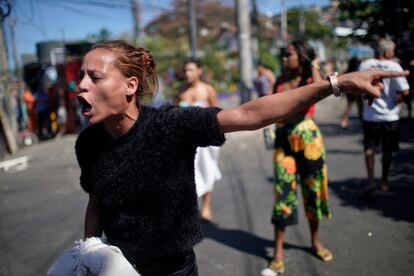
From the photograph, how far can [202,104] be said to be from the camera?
16.3 feet

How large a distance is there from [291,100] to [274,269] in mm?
2348

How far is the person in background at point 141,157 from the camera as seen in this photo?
1554 mm

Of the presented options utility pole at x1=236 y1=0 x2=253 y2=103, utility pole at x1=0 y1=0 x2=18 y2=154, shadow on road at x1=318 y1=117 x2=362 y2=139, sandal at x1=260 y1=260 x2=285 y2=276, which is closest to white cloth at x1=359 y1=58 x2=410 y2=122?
sandal at x1=260 y1=260 x2=285 y2=276

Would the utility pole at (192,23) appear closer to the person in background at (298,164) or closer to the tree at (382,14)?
the tree at (382,14)

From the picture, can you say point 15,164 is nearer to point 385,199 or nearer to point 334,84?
point 385,199

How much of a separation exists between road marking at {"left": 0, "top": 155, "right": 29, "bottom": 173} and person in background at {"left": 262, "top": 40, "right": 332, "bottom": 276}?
711 centimetres

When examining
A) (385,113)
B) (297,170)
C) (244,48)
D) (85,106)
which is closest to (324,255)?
(297,170)

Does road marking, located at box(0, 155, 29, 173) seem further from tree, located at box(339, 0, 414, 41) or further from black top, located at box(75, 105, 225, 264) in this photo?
black top, located at box(75, 105, 225, 264)

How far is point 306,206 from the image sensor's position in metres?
3.55

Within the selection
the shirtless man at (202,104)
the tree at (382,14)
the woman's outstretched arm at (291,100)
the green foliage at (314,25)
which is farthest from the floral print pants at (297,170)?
the green foliage at (314,25)

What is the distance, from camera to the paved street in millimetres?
3576

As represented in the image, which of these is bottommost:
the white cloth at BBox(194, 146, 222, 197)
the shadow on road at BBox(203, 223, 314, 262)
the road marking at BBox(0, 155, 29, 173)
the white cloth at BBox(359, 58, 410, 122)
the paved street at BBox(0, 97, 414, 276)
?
the shadow on road at BBox(203, 223, 314, 262)

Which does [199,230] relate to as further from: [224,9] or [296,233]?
[224,9]

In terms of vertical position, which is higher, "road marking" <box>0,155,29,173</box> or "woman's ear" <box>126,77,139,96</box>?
"woman's ear" <box>126,77,139,96</box>
